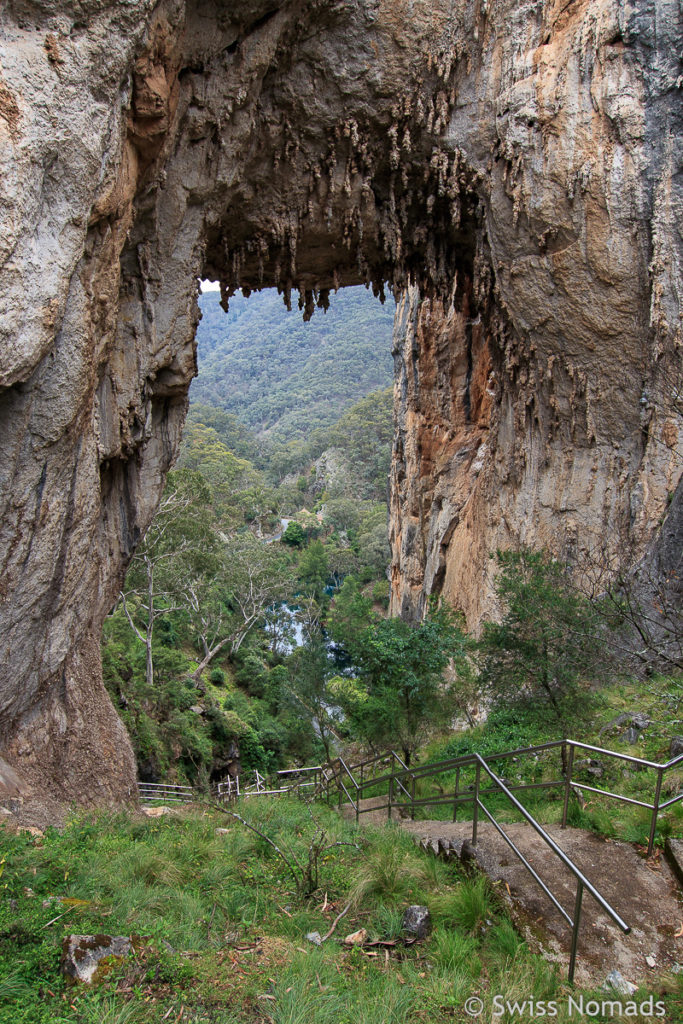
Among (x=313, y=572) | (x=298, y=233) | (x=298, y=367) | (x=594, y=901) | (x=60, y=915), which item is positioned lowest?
(x=313, y=572)

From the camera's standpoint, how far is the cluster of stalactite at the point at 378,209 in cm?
941

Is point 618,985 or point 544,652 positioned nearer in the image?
point 618,985

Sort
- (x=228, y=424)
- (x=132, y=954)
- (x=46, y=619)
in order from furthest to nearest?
(x=228, y=424) < (x=46, y=619) < (x=132, y=954)

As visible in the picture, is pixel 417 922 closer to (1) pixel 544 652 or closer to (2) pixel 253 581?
(1) pixel 544 652

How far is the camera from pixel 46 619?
7008 millimetres

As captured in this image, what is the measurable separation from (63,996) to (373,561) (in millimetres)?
40644

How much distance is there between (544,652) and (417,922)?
4.78 metres

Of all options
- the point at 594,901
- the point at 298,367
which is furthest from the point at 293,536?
the point at 298,367

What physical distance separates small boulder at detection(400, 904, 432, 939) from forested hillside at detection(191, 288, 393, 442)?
79.6 meters

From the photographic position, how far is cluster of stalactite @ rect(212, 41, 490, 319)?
941 cm

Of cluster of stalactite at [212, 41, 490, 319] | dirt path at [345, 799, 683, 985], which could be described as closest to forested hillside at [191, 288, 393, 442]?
cluster of stalactite at [212, 41, 490, 319]

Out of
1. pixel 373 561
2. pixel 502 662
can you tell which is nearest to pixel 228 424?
pixel 373 561

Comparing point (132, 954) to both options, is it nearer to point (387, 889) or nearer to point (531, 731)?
point (387, 889)

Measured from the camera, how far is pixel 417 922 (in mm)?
3689
